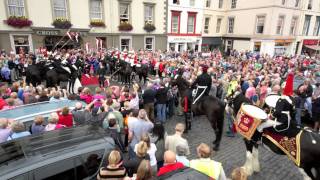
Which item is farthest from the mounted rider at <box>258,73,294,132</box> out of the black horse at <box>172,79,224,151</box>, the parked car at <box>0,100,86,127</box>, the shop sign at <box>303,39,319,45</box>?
the shop sign at <box>303,39,319,45</box>

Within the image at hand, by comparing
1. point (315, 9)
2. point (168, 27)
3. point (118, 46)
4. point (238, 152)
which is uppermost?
point (315, 9)

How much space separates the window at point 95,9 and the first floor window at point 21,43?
562 cm

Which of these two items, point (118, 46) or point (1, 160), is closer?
point (1, 160)

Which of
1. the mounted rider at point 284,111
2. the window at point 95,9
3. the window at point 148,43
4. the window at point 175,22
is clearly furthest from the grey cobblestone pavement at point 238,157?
the window at point 175,22

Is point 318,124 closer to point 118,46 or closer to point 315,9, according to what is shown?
point 118,46

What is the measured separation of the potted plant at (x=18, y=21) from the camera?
16825mm

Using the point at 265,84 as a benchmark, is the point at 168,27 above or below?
above

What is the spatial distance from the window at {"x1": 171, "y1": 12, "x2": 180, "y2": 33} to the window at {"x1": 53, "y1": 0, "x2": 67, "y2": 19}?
11.8 m

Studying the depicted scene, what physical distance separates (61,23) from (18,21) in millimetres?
3011

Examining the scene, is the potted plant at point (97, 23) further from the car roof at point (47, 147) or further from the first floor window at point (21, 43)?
the car roof at point (47, 147)

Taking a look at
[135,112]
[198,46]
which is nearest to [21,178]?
[135,112]

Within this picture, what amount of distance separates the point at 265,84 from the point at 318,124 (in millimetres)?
2234

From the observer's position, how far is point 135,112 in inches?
232

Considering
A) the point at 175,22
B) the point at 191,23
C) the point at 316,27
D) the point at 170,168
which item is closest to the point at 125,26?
the point at 175,22
